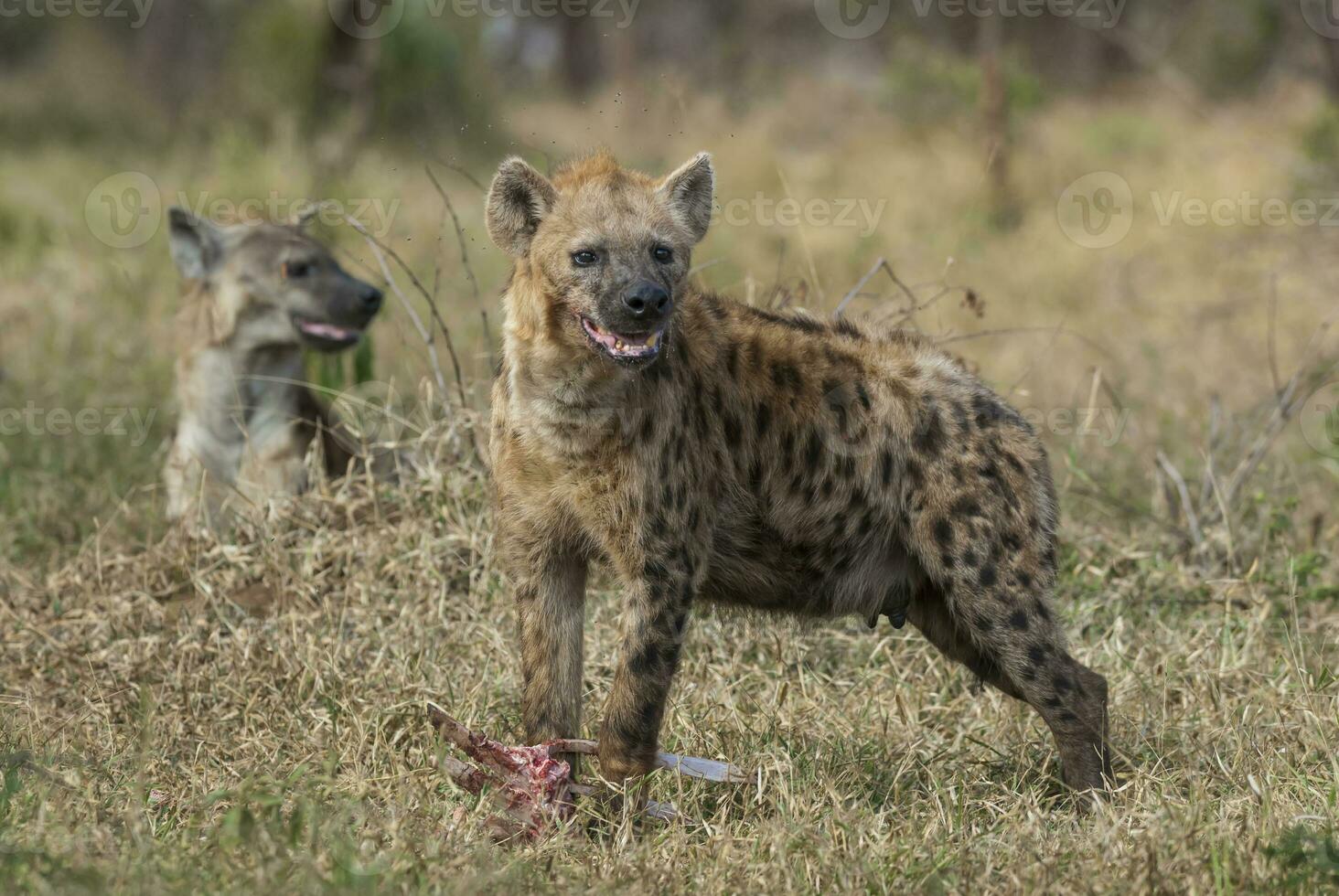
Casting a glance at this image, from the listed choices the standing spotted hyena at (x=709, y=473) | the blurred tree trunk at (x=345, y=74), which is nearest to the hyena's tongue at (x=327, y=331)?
the standing spotted hyena at (x=709, y=473)

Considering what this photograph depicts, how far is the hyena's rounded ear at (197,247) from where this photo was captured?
6.32 m

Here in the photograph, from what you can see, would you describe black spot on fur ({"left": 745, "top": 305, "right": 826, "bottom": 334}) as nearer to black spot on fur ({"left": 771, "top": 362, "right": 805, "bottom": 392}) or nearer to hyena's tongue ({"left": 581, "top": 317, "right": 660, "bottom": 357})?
black spot on fur ({"left": 771, "top": 362, "right": 805, "bottom": 392})

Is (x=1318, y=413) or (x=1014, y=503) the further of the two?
(x=1318, y=413)

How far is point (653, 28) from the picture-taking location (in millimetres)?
27500

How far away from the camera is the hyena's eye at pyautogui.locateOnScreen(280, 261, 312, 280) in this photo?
20.5 ft

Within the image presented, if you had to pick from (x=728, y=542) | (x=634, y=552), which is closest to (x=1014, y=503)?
(x=728, y=542)

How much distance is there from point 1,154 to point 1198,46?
12.5 meters

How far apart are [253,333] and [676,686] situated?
8.74 feet

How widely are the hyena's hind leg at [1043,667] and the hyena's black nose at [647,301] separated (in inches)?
41.2

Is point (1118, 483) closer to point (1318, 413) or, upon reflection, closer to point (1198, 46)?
point (1318, 413)

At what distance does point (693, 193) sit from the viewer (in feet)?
13.1

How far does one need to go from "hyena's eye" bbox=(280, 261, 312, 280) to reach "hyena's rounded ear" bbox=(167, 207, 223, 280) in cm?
32

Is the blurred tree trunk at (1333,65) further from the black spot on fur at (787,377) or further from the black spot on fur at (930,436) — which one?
the black spot on fur at (787,377)

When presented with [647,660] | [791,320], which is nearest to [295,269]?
[791,320]
